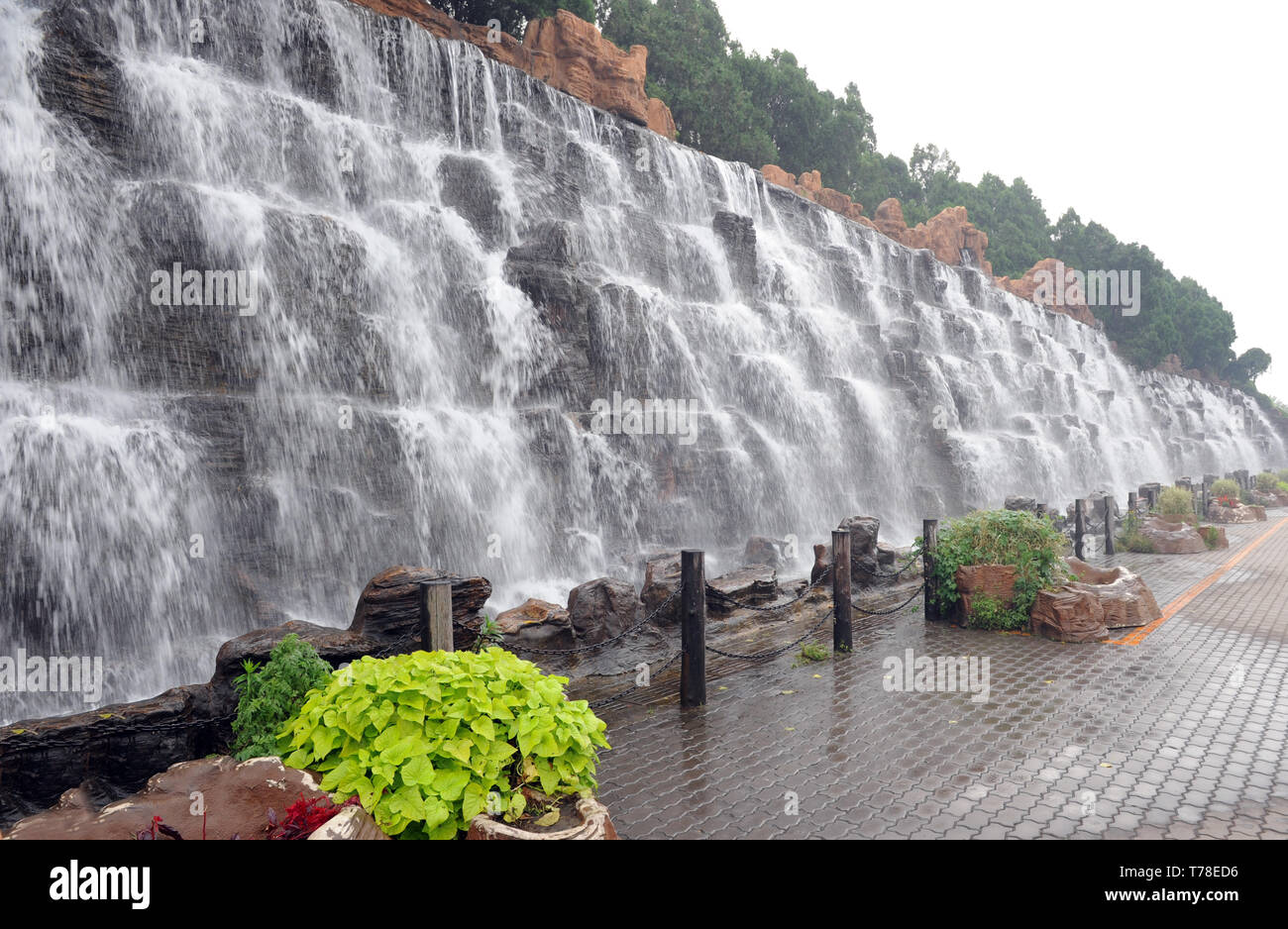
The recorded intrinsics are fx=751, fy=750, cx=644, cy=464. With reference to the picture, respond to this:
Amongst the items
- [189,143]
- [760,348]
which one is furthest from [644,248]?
[189,143]

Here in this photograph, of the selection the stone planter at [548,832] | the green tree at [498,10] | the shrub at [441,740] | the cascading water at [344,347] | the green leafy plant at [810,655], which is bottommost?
the green leafy plant at [810,655]

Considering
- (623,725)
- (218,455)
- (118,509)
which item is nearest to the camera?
(623,725)

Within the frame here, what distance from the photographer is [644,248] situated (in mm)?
21062

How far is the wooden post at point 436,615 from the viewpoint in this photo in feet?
17.2

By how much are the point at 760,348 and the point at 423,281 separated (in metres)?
10.7

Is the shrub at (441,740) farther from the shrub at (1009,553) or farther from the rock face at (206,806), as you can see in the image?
the shrub at (1009,553)

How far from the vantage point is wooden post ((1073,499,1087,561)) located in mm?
15617

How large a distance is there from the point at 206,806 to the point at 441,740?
1.03 m

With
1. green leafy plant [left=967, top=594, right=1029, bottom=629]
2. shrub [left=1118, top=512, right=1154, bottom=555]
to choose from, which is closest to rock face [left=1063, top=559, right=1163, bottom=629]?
green leafy plant [left=967, top=594, right=1029, bottom=629]

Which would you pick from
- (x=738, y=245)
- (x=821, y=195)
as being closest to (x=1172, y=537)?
(x=738, y=245)

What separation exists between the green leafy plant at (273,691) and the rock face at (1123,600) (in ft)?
29.7

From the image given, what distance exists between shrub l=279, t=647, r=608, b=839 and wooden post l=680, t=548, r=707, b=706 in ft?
9.77

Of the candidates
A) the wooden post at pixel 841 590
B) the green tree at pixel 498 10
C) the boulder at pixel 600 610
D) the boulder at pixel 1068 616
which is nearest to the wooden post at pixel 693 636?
the boulder at pixel 600 610
